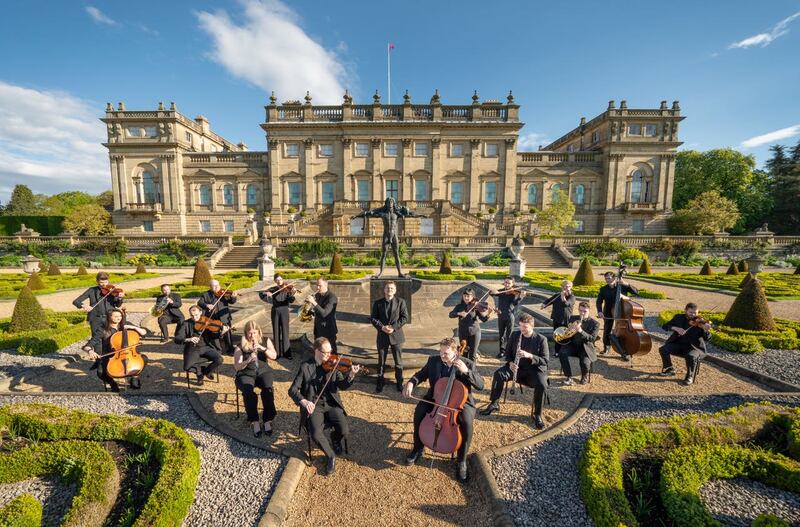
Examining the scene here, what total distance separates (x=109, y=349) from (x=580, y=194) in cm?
4240

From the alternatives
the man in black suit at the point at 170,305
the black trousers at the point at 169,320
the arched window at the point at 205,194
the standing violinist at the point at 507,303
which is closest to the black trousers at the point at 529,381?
the standing violinist at the point at 507,303

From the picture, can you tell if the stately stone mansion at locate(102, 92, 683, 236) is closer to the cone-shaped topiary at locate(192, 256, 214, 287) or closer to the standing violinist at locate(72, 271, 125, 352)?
the cone-shaped topiary at locate(192, 256, 214, 287)

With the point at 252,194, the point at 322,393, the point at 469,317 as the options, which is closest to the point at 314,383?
the point at 322,393

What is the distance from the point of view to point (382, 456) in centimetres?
463

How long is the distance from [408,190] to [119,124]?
31675mm

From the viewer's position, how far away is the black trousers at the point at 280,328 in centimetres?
785

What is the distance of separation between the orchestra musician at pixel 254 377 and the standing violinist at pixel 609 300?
23.9 feet

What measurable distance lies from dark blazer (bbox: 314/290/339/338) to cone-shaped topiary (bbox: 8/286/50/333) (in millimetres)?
8287

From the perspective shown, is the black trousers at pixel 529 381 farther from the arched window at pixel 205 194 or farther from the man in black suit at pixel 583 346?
the arched window at pixel 205 194

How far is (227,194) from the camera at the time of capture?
3753 cm

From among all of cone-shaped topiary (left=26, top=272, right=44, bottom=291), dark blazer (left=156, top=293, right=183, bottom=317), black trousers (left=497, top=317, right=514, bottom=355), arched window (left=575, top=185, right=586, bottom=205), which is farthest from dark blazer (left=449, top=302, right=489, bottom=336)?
arched window (left=575, top=185, right=586, bottom=205)

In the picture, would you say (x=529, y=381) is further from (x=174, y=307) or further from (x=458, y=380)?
(x=174, y=307)

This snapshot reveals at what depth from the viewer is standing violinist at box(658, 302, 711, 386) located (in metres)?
6.70

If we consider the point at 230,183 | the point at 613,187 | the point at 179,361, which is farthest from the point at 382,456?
the point at 613,187
